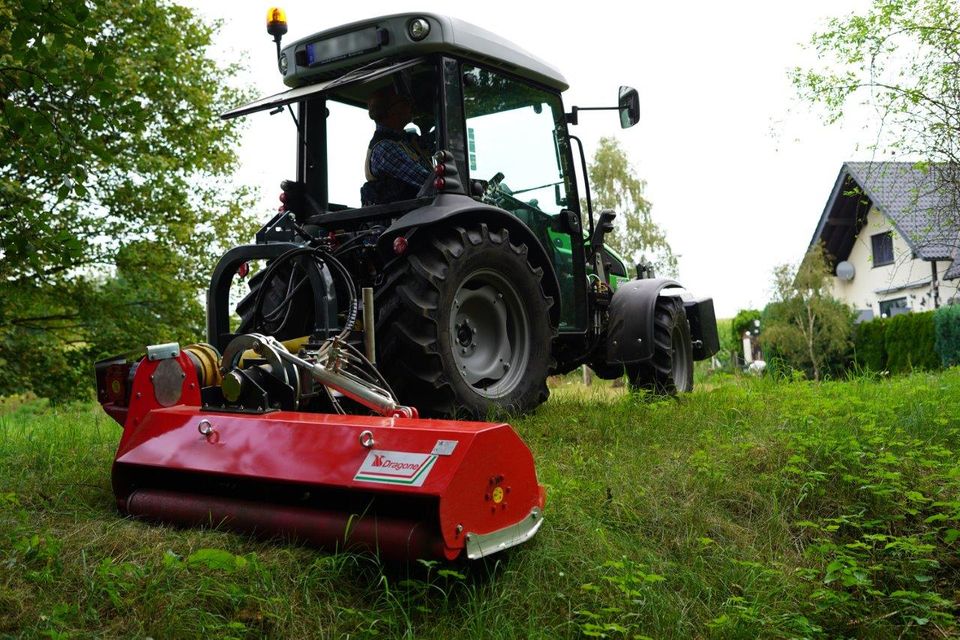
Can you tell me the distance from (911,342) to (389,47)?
1524 cm

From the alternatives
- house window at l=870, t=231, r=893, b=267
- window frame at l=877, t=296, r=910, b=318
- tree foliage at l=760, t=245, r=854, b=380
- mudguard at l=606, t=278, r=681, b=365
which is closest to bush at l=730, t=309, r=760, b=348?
window frame at l=877, t=296, r=910, b=318

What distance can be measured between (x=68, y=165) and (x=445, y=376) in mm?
2168

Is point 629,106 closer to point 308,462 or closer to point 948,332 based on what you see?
point 308,462

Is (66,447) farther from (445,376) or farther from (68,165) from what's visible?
(445,376)

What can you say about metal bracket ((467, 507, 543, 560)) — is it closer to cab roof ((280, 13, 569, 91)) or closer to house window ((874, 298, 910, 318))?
cab roof ((280, 13, 569, 91))

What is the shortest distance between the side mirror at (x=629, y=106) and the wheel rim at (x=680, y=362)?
1814mm

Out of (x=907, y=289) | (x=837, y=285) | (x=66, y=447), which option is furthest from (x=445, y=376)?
(x=837, y=285)

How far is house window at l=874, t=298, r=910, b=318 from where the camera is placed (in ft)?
82.0

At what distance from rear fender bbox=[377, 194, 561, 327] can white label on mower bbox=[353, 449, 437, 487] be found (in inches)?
75.4

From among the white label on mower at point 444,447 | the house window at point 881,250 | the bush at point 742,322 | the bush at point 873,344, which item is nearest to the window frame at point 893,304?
the house window at point 881,250

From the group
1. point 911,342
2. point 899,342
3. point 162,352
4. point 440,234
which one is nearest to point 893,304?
point 899,342

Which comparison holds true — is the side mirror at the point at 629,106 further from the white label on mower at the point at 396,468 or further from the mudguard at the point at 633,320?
the white label on mower at the point at 396,468

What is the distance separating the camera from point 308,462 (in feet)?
10.2

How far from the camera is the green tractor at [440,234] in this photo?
4668 millimetres
